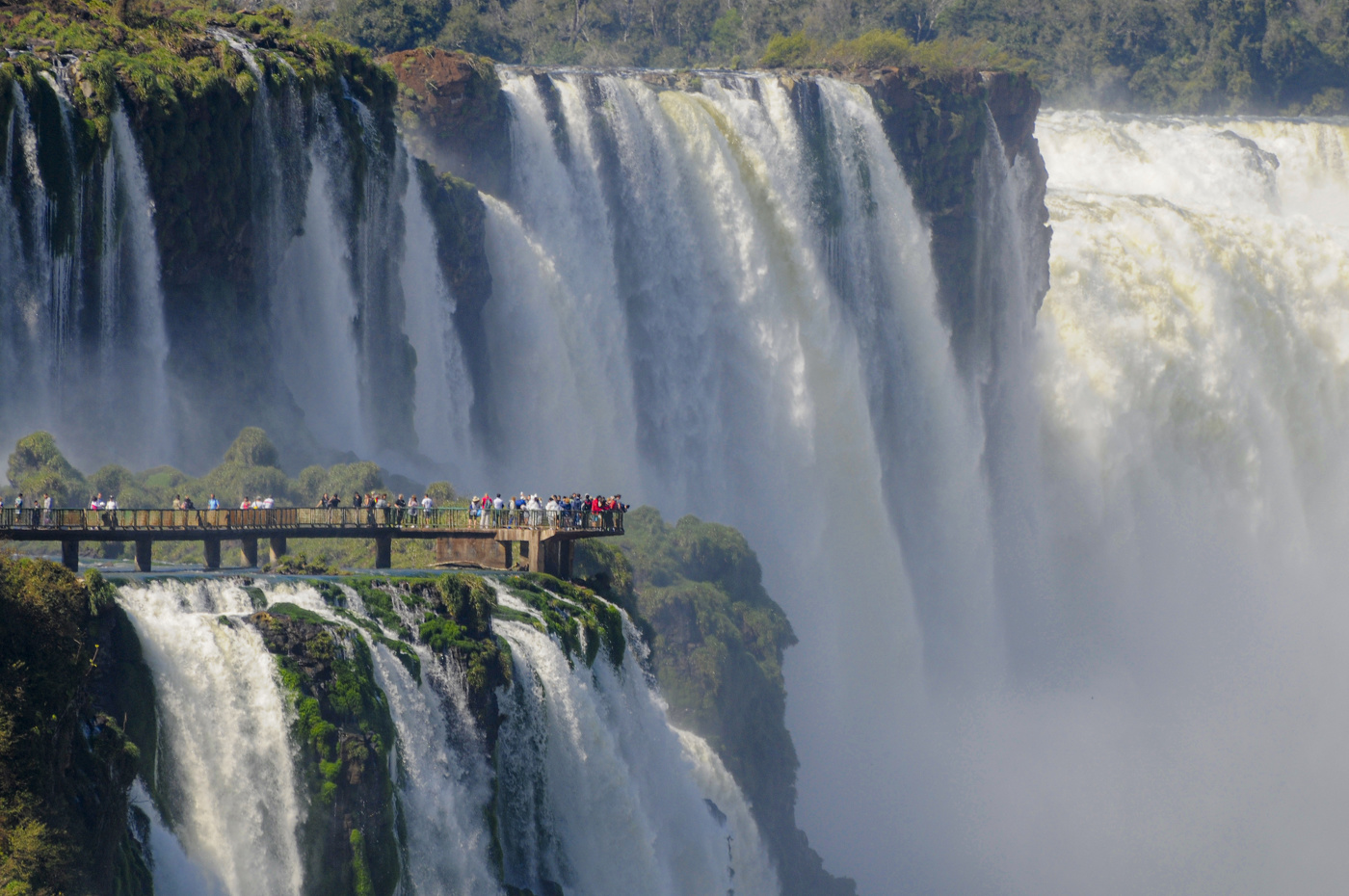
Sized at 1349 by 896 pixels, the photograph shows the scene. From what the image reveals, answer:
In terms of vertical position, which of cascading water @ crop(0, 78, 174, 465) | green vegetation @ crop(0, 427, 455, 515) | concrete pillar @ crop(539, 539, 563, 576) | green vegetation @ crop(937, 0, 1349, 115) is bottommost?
concrete pillar @ crop(539, 539, 563, 576)

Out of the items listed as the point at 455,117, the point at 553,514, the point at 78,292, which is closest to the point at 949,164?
the point at 455,117

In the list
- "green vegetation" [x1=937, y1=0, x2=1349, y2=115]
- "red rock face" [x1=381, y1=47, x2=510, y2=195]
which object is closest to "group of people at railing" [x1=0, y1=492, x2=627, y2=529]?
"red rock face" [x1=381, y1=47, x2=510, y2=195]

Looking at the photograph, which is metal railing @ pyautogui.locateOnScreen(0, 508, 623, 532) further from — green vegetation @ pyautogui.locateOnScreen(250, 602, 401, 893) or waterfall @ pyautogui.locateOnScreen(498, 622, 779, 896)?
green vegetation @ pyautogui.locateOnScreen(250, 602, 401, 893)

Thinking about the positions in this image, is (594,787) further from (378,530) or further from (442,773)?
(378,530)

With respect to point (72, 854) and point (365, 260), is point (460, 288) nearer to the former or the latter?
point (365, 260)

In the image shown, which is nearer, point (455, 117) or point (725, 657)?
point (725, 657)
